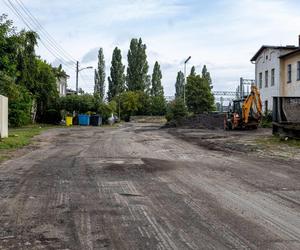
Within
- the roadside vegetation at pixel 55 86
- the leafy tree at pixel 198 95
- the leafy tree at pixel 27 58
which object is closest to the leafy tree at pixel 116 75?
the roadside vegetation at pixel 55 86

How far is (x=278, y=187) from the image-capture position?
404 inches

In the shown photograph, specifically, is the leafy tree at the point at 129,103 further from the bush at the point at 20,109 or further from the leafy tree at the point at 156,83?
the bush at the point at 20,109

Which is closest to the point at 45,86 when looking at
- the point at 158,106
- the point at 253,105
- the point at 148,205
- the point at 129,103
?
the point at 253,105

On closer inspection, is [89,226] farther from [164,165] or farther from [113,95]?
[113,95]

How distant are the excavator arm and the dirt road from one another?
906 inches

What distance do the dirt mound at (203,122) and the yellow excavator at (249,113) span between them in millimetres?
6624

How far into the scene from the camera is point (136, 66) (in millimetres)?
96250

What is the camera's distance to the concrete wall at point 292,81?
42.1m

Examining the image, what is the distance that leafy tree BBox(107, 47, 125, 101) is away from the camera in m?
98.5

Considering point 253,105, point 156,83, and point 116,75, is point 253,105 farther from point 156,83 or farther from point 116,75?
point 156,83

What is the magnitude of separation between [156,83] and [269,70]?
188 ft

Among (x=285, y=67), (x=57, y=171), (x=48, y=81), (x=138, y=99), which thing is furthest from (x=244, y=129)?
(x=138, y=99)

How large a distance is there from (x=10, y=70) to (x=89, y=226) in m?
27.7

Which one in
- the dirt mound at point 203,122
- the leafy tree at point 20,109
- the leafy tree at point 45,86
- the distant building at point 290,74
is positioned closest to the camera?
the leafy tree at point 20,109
